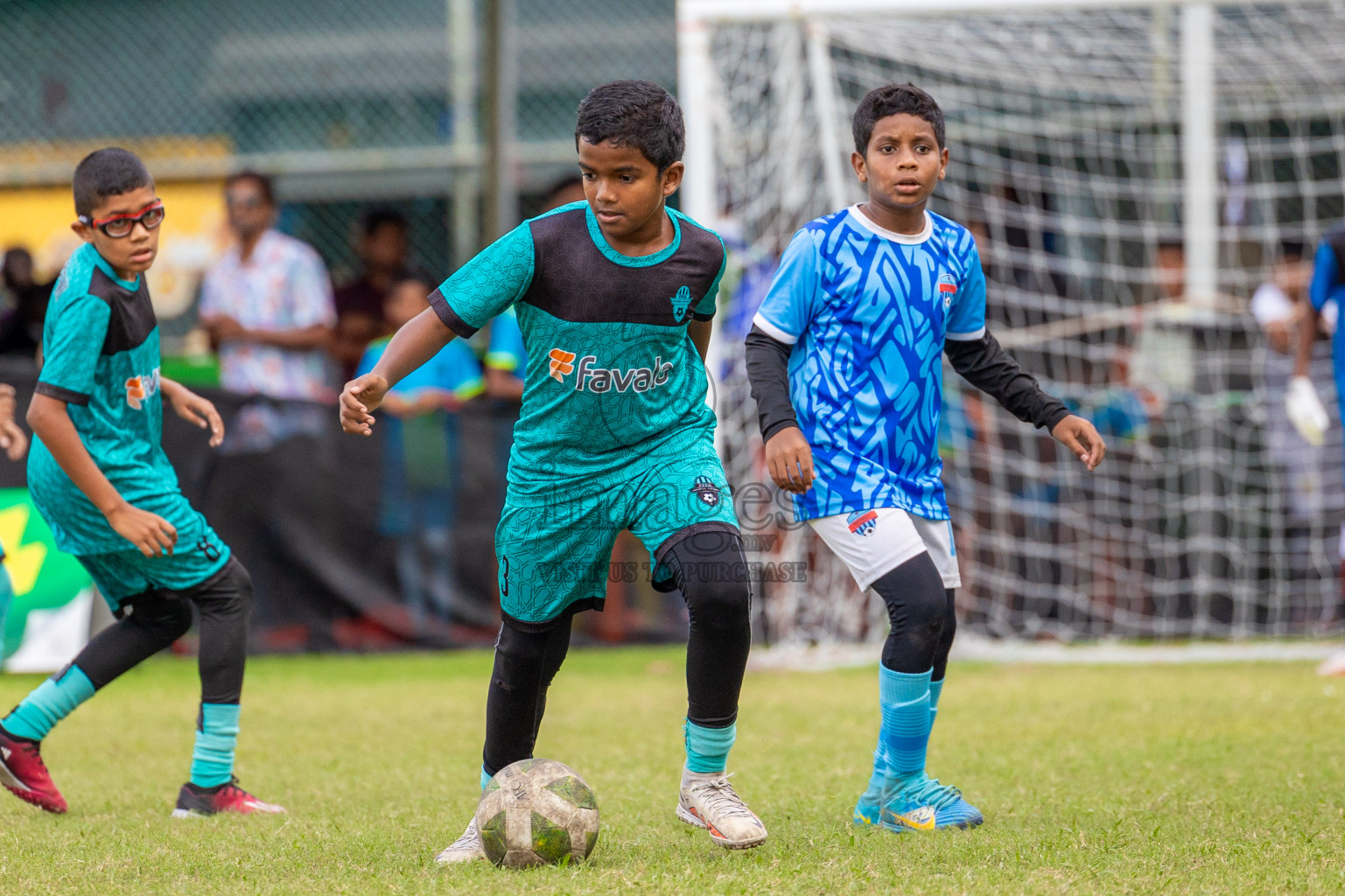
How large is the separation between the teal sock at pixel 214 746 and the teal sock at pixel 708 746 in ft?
4.92

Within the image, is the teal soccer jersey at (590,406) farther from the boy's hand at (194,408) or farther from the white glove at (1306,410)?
the white glove at (1306,410)

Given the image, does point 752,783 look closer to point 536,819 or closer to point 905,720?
point 905,720

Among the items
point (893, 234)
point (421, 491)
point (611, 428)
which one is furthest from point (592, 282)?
point (421, 491)

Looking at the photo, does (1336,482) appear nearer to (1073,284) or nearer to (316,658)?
(1073,284)

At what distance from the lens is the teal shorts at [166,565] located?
13.7 feet

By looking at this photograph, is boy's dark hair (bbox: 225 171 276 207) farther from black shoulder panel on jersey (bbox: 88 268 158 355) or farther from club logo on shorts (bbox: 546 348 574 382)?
club logo on shorts (bbox: 546 348 574 382)

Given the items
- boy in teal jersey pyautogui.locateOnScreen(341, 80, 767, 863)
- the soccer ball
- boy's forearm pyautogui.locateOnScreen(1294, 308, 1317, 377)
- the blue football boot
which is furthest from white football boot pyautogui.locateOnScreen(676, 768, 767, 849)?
boy's forearm pyautogui.locateOnScreen(1294, 308, 1317, 377)

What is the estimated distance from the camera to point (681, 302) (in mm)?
3436

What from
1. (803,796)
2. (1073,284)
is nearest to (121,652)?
(803,796)

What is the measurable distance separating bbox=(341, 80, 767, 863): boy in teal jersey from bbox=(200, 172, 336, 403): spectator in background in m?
4.86

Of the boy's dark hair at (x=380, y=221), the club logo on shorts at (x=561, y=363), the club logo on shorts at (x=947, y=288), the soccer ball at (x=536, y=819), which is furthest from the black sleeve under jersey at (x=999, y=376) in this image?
the boy's dark hair at (x=380, y=221)

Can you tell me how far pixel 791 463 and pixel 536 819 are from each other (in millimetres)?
1023

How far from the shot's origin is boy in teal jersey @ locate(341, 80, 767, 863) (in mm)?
3301

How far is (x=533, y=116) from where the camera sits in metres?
12.3
